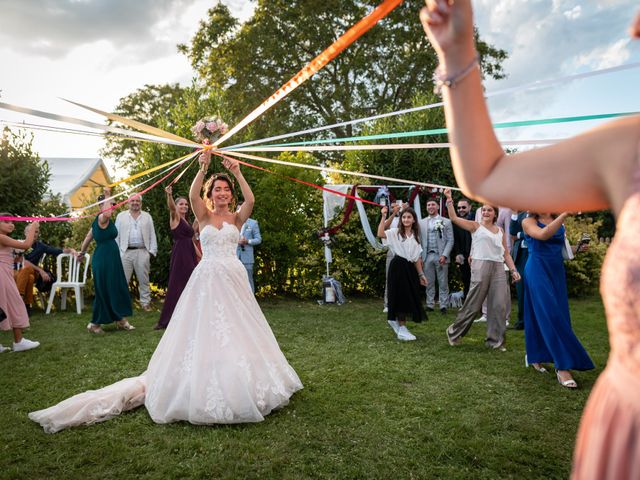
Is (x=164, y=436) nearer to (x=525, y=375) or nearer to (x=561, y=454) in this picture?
(x=561, y=454)

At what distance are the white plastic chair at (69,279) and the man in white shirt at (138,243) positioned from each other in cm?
91

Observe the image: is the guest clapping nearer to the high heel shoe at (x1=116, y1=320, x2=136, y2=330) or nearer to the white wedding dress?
the high heel shoe at (x1=116, y1=320, x2=136, y2=330)

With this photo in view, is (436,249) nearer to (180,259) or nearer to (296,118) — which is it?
(180,259)

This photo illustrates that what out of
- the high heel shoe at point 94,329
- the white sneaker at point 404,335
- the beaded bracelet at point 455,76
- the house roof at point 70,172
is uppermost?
the house roof at point 70,172

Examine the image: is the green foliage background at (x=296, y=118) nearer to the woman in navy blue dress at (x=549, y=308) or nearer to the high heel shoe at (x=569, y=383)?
the woman in navy blue dress at (x=549, y=308)

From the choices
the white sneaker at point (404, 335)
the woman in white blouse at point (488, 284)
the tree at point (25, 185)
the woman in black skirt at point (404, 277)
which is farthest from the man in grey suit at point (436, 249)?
the tree at point (25, 185)

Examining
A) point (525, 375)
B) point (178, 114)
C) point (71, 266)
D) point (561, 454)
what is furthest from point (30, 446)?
point (178, 114)

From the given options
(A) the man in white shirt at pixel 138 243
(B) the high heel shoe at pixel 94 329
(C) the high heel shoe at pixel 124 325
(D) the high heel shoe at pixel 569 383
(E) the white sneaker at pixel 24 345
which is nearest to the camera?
(D) the high heel shoe at pixel 569 383

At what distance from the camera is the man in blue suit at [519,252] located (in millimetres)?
8500

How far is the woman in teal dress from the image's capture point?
8.88m

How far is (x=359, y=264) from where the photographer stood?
1296 cm

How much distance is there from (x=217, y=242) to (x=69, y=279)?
26.2 ft

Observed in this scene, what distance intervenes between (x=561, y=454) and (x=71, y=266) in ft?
36.2

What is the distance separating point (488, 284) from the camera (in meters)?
7.39
